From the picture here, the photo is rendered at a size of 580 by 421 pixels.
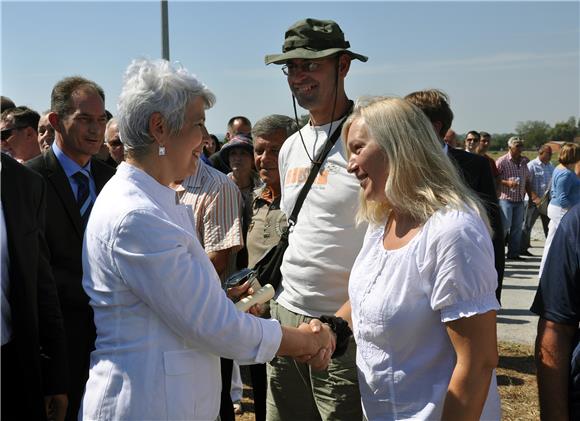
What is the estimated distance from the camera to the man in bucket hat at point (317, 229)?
10.5ft

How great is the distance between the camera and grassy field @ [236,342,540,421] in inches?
200

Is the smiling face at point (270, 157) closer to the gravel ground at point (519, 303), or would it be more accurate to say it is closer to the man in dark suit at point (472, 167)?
the man in dark suit at point (472, 167)

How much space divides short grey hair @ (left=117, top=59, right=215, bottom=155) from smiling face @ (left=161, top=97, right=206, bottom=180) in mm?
20

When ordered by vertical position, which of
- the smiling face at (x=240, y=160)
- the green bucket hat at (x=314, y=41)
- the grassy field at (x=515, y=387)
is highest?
the green bucket hat at (x=314, y=41)

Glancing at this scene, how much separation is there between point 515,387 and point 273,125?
3183 millimetres

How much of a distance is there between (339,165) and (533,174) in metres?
11.0

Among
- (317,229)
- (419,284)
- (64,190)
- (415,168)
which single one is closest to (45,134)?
(64,190)

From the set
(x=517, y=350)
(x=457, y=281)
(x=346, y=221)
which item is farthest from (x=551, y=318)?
(x=517, y=350)

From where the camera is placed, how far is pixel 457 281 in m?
2.01

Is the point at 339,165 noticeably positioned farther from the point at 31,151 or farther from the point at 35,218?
the point at 31,151

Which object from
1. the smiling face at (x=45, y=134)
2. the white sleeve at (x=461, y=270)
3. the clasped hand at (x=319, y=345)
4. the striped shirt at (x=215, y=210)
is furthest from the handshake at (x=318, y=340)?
the smiling face at (x=45, y=134)

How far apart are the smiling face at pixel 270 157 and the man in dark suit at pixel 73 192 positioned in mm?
981

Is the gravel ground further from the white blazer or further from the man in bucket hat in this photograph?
the white blazer

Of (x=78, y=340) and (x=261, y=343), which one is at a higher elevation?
(x=261, y=343)
